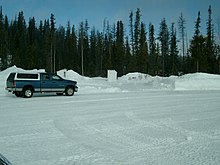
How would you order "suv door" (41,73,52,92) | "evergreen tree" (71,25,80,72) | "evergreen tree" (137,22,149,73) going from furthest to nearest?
"evergreen tree" (71,25,80,72)
"evergreen tree" (137,22,149,73)
"suv door" (41,73,52,92)

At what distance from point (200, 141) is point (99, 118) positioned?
4541 mm

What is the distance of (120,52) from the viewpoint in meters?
66.5

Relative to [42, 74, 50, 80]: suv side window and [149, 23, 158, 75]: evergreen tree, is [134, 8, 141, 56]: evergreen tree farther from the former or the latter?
[42, 74, 50, 80]: suv side window

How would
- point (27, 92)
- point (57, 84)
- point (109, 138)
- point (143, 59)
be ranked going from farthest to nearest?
point (143, 59), point (57, 84), point (27, 92), point (109, 138)

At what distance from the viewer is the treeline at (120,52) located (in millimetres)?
59188

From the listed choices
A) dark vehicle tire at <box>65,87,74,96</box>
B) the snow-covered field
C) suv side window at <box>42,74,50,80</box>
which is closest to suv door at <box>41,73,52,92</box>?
suv side window at <box>42,74,50,80</box>

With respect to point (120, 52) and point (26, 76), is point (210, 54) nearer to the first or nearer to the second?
point (120, 52)

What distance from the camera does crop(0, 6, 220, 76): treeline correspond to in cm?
5919

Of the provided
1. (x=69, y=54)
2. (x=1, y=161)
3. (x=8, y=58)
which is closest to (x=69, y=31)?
(x=69, y=54)

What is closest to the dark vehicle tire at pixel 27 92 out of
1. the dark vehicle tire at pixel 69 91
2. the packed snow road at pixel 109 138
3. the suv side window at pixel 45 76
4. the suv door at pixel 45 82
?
the suv door at pixel 45 82

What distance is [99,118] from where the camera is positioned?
1088 centimetres

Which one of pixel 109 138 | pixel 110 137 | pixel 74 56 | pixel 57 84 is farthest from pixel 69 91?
pixel 74 56

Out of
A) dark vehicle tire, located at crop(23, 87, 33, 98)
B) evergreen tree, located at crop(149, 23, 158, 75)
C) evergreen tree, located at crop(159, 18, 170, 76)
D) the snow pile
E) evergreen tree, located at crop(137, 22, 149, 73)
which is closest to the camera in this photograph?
dark vehicle tire, located at crop(23, 87, 33, 98)

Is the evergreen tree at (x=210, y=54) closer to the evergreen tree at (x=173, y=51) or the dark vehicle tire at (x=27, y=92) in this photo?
the evergreen tree at (x=173, y=51)
